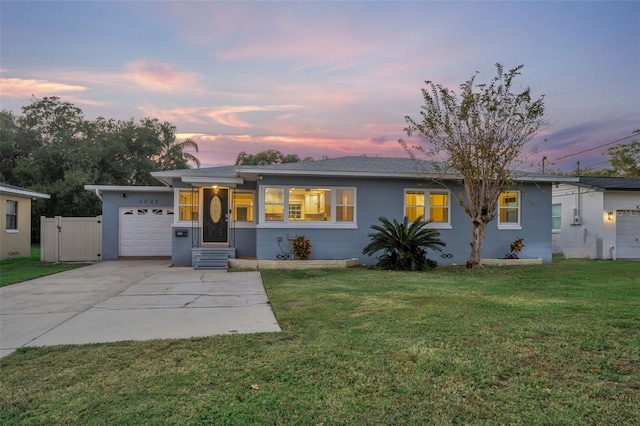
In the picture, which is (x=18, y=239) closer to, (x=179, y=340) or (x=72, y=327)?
(x=72, y=327)

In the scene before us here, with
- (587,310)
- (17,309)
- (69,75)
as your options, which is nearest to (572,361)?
(587,310)

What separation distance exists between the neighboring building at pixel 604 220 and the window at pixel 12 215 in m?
22.1

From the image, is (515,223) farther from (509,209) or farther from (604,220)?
(604,220)

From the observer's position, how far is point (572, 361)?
11.9 ft

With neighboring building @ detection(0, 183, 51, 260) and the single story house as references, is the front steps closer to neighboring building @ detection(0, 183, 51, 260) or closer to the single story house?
the single story house

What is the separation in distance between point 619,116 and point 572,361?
22288 millimetres

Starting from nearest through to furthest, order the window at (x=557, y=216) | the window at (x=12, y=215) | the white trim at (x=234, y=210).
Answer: the white trim at (x=234, y=210)
the window at (x=12, y=215)
the window at (x=557, y=216)

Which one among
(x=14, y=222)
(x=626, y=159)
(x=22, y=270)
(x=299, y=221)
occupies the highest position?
(x=626, y=159)

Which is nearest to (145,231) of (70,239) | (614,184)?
(70,239)

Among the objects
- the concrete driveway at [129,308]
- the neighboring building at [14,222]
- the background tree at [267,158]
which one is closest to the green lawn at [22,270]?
the concrete driveway at [129,308]

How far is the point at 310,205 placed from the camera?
13.2m

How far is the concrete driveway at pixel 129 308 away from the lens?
500cm

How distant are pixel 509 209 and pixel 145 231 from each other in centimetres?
1331

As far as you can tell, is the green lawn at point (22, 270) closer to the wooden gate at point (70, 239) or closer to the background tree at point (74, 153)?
the wooden gate at point (70, 239)
